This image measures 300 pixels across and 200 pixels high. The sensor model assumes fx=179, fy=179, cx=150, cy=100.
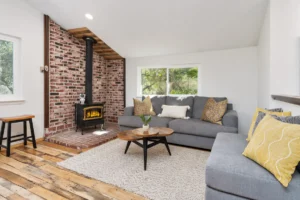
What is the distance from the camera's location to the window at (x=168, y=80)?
4.39m

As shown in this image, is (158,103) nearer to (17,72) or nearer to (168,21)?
(168,21)

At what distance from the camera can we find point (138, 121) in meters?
3.63

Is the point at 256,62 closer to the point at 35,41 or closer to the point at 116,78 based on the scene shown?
the point at 116,78

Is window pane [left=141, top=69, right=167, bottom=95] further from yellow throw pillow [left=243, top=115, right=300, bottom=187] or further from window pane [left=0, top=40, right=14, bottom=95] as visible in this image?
yellow throw pillow [left=243, top=115, right=300, bottom=187]

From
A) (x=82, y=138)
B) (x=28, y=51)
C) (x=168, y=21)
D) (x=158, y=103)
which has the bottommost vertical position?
(x=82, y=138)

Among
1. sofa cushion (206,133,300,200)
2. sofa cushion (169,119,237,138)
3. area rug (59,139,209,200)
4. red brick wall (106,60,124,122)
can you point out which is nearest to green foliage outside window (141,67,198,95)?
red brick wall (106,60,124,122)

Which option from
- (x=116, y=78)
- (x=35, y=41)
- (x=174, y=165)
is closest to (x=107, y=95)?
(x=116, y=78)

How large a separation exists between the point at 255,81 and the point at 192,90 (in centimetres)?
134

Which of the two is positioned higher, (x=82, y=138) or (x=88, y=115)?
(x=88, y=115)

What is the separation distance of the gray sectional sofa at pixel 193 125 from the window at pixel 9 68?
6.78 feet

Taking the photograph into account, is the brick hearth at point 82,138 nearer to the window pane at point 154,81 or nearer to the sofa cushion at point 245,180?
the window pane at point 154,81

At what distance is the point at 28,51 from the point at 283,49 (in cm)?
417

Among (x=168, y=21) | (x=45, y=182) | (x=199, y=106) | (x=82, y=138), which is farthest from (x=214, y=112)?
(x=45, y=182)

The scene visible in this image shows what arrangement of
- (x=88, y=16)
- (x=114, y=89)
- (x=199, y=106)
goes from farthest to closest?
(x=114, y=89) → (x=199, y=106) → (x=88, y=16)
